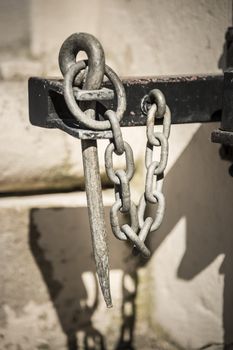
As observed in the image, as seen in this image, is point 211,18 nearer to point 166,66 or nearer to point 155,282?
point 166,66

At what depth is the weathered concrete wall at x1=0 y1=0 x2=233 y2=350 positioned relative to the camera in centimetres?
87

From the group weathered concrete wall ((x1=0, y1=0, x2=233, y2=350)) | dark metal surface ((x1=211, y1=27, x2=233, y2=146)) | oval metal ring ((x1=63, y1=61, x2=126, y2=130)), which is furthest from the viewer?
weathered concrete wall ((x1=0, y1=0, x2=233, y2=350))

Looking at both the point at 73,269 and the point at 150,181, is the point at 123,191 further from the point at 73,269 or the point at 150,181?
the point at 73,269

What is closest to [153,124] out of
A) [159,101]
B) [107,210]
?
[159,101]

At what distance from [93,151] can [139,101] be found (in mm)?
107

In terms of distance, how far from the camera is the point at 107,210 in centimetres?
94

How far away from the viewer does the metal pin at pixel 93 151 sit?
1.90ft

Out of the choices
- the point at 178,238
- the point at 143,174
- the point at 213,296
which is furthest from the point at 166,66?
the point at 213,296

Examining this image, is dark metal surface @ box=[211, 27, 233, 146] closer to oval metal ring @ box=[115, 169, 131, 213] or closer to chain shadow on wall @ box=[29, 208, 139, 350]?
oval metal ring @ box=[115, 169, 131, 213]

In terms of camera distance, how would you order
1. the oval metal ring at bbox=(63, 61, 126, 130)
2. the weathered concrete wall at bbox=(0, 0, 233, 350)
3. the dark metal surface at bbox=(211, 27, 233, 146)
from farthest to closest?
the weathered concrete wall at bbox=(0, 0, 233, 350) < the dark metal surface at bbox=(211, 27, 233, 146) < the oval metal ring at bbox=(63, 61, 126, 130)

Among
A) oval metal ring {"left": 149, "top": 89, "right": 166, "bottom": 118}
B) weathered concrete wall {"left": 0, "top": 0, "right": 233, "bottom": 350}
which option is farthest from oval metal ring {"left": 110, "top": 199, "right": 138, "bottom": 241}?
weathered concrete wall {"left": 0, "top": 0, "right": 233, "bottom": 350}

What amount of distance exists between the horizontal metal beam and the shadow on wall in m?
0.19

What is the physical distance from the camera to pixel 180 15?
0.90 meters

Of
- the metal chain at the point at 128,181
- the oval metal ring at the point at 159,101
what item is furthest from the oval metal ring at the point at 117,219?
the oval metal ring at the point at 159,101
